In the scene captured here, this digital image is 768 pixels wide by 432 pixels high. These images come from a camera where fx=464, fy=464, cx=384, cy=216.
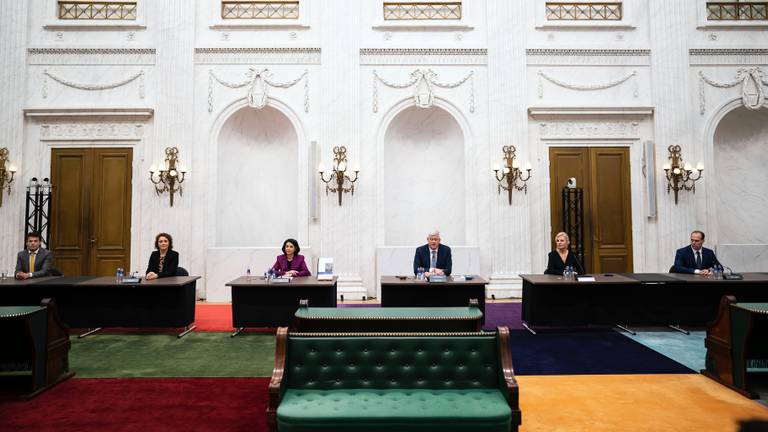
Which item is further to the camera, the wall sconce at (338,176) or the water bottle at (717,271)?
the wall sconce at (338,176)

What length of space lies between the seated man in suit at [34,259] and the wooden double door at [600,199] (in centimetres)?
899

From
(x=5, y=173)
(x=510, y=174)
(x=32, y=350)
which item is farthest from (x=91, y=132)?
(x=510, y=174)

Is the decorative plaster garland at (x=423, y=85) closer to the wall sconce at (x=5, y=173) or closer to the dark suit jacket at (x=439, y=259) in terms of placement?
the dark suit jacket at (x=439, y=259)

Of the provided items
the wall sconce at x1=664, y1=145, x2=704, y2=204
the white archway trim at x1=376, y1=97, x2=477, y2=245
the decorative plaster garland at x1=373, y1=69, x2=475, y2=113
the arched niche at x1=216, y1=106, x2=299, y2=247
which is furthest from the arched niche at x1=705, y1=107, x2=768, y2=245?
the arched niche at x1=216, y1=106, x2=299, y2=247

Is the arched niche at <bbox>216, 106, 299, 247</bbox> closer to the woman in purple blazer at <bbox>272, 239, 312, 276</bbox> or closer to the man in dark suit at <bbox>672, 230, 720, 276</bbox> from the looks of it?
the woman in purple blazer at <bbox>272, 239, 312, 276</bbox>

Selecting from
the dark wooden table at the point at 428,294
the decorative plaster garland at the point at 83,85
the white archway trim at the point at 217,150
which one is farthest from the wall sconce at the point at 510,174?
the decorative plaster garland at the point at 83,85

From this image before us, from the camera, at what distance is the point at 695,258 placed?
23.9ft

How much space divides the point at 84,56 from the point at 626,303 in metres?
11.1

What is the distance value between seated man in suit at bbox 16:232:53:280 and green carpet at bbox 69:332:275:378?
140 centimetres

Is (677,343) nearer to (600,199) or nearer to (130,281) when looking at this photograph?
(600,199)

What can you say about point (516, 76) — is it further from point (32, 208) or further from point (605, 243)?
point (32, 208)

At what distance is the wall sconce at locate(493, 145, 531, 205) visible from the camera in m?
9.39

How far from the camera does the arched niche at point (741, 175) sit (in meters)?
10.1

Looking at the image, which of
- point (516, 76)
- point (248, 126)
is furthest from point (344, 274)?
point (516, 76)
